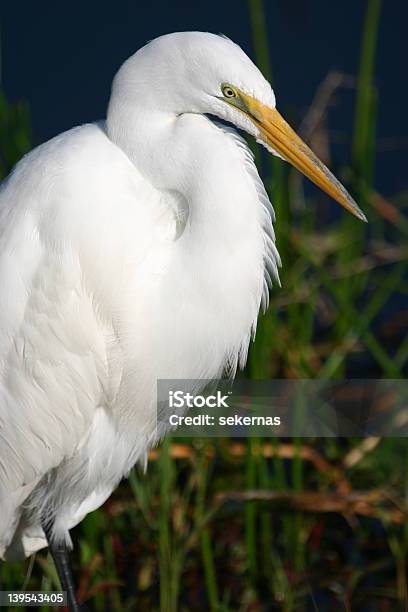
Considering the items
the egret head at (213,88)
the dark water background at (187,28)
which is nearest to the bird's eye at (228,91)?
the egret head at (213,88)

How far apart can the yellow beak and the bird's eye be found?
1 centimetres

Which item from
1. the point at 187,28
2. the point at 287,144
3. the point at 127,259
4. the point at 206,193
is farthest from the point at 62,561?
the point at 187,28

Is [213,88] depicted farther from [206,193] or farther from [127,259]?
[127,259]

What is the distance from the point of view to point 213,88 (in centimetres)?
160

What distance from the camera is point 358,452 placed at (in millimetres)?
2426

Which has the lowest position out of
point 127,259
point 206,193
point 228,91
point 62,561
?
point 62,561

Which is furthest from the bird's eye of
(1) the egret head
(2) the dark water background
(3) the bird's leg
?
(2) the dark water background

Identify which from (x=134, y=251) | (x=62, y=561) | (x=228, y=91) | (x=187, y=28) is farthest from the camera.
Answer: (x=187, y=28)

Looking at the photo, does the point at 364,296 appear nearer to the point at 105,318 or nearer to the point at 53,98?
the point at 53,98

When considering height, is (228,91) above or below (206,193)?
above

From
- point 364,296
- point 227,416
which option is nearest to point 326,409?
point 227,416

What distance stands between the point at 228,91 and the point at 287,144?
118 millimetres

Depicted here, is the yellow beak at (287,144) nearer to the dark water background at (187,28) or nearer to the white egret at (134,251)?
the white egret at (134,251)

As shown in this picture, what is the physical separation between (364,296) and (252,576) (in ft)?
3.38
